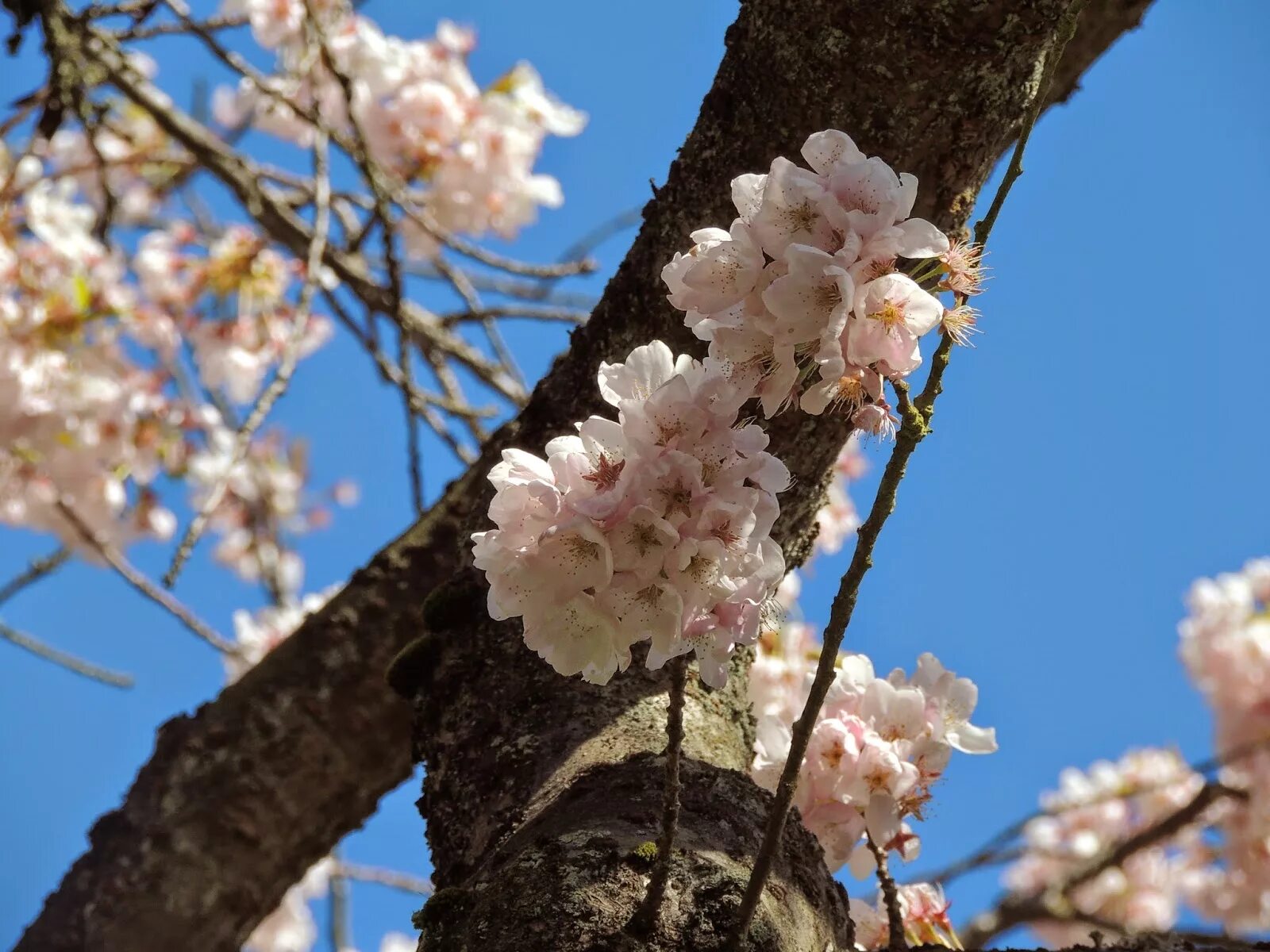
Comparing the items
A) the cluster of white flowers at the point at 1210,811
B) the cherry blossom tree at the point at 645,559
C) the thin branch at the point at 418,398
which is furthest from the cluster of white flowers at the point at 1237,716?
the thin branch at the point at 418,398

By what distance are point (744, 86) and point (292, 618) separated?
2766mm

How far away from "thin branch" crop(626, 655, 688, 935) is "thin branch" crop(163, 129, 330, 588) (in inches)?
31.4

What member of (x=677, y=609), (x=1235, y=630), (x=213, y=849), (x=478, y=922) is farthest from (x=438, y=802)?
(x=1235, y=630)

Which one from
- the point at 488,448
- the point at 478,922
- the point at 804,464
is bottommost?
the point at 478,922

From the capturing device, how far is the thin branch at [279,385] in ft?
4.75

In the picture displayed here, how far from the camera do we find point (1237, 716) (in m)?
4.85

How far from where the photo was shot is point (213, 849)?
1834 mm

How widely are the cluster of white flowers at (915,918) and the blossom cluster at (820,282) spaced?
676 mm

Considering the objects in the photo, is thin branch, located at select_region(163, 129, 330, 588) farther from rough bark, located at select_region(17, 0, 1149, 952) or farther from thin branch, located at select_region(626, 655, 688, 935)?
thin branch, located at select_region(626, 655, 688, 935)

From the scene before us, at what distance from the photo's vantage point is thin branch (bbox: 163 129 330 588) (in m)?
1.45

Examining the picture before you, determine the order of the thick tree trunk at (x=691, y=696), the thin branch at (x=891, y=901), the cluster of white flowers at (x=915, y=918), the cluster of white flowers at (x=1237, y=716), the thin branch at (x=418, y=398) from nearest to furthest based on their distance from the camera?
1. the thick tree trunk at (x=691, y=696)
2. the thin branch at (x=891, y=901)
3. the cluster of white flowers at (x=915, y=918)
4. the thin branch at (x=418, y=398)
5. the cluster of white flowers at (x=1237, y=716)

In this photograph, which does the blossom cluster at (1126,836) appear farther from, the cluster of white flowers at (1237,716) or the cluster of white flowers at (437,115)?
the cluster of white flowers at (437,115)

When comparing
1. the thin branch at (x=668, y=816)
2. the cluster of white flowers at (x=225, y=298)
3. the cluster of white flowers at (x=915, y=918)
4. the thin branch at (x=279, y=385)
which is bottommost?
the thin branch at (x=668, y=816)

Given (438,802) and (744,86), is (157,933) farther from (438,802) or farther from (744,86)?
(744,86)
